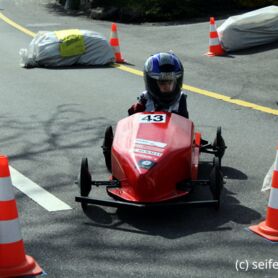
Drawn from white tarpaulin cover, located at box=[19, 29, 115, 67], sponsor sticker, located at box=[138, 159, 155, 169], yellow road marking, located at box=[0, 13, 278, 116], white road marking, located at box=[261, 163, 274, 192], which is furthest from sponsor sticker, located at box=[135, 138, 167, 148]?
white tarpaulin cover, located at box=[19, 29, 115, 67]

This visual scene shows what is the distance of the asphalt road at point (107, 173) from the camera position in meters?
5.39

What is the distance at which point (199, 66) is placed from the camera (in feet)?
45.6

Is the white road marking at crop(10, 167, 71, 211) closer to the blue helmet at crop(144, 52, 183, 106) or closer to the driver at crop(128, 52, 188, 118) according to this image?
the driver at crop(128, 52, 188, 118)

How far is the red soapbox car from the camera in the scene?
19.8 feet

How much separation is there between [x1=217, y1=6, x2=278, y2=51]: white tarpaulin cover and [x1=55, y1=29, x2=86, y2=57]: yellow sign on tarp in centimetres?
290

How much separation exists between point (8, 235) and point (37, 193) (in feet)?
5.99

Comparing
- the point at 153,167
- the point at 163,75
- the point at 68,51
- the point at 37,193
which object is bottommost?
the point at 37,193

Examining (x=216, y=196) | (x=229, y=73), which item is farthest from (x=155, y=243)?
(x=229, y=73)

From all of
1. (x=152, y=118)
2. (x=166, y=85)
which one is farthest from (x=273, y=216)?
(x=166, y=85)

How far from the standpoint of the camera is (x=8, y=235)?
16.7ft

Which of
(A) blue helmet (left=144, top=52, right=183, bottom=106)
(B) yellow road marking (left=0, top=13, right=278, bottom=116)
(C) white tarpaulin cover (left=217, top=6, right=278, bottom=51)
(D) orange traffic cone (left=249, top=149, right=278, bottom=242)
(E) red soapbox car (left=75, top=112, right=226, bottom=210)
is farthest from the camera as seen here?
(C) white tarpaulin cover (left=217, top=6, right=278, bottom=51)

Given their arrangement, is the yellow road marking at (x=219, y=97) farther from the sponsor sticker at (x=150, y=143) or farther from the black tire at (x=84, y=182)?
the black tire at (x=84, y=182)

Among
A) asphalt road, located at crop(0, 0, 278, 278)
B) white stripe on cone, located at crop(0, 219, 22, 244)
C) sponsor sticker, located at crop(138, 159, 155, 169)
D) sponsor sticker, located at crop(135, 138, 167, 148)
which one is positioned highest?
sponsor sticker, located at crop(135, 138, 167, 148)

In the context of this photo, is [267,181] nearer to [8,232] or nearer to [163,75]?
[163,75]
